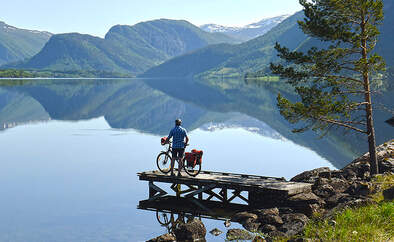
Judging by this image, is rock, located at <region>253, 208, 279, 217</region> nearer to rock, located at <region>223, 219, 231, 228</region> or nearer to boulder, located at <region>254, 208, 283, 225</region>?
boulder, located at <region>254, 208, 283, 225</region>

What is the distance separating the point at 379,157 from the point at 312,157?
54.7 ft

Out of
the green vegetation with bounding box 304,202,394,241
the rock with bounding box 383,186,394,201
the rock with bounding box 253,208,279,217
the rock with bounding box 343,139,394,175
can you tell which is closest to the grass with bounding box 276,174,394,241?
the green vegetation with bounding box 304,202,394,241

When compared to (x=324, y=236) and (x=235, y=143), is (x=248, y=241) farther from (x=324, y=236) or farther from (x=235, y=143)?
(x=235, y=143)

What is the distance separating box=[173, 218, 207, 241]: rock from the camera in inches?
837

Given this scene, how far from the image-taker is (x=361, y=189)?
917 inches

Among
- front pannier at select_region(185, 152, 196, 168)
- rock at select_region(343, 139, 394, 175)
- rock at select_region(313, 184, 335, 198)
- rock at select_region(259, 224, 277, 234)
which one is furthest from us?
rock at select_region(343, 139, 394, 175)

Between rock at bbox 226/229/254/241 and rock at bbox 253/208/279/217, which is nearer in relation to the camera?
rock at bbox 226/229/254/241

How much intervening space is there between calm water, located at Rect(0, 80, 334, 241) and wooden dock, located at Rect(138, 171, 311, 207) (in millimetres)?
2320

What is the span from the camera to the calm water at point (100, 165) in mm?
25062

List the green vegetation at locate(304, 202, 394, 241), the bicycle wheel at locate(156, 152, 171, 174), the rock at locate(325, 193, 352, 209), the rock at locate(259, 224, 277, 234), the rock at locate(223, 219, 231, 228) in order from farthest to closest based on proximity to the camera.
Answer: the bicycle wheel at locate(156, 152, 171, 174), the rock at locate(223, 219, 231, 228), the rock at locate(325, 193, 352, 209), the rock at locate(259, 224, 277, 234), the green vegetation at locate(304, 202, 394, 241)

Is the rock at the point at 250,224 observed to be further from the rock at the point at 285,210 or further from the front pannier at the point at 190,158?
the front pannier at the point at 190,158

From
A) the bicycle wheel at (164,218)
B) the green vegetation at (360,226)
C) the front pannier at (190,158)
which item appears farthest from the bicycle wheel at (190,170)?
the green vegetation at (360,226)

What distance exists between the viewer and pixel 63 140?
61844mm

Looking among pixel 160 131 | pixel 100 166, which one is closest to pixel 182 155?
pixel 100 166
